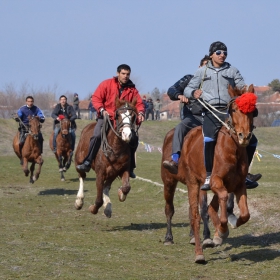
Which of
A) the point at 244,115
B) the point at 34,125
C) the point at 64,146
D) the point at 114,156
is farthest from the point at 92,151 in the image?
the point at 64,146

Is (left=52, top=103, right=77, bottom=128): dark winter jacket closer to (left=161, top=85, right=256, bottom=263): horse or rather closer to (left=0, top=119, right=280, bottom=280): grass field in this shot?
(left=0, top=119, right=280, bottom=280): grass field

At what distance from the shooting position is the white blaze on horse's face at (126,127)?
12188 mm

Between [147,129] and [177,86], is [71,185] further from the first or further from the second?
[147,129]

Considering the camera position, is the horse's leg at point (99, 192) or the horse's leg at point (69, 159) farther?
Answer: the horse's leg at point (69, 159)

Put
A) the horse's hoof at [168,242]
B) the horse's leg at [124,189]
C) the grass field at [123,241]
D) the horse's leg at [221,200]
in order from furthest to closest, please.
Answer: the horse's leg at [124,189], the horse's hoof at [168,242], the horse's leg at [221,200], the grass field at [123,241]

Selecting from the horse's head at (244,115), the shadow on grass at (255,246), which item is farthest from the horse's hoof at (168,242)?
the horse's head at (244,115)

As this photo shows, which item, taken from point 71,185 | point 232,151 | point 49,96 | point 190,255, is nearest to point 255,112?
point 232,151

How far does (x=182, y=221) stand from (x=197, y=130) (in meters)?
3.84

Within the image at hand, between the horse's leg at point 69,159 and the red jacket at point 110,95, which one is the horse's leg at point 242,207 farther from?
the horse's leg at point 69,159

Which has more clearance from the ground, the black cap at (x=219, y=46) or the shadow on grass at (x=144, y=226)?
the black cap at (x=219, y=46)

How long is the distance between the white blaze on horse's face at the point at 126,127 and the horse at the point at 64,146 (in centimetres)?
1244

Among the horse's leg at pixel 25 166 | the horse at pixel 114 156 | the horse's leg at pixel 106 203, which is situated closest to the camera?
the horse at pixel 114 156

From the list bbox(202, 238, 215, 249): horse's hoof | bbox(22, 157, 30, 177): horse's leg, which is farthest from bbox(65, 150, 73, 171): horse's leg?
bbox(202, 238, 215, 249): horse's hoof

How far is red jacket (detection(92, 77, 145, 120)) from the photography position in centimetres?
1317
